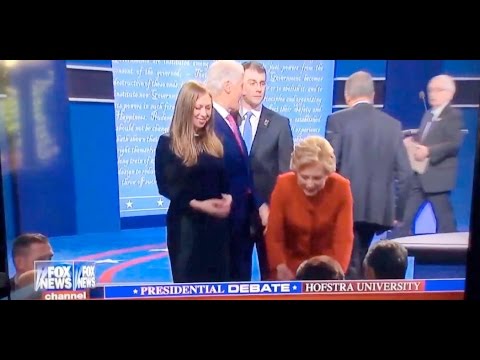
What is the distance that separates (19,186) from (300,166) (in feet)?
4.10

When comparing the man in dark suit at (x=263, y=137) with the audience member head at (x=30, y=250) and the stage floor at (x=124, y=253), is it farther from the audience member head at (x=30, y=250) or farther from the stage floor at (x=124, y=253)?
the audience member head at (x=30, y=250)

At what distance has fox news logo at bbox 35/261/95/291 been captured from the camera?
260 centimetres

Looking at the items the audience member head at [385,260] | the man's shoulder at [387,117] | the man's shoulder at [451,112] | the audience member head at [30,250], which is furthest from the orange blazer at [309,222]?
the audience member head at [30,250]

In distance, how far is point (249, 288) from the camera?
2.64m

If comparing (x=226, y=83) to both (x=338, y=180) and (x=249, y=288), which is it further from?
(x=249, y=288)

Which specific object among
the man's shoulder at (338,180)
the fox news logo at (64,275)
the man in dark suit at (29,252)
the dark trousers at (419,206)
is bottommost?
the fox news logo at (64,275)

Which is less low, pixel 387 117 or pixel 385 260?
pixel 387 117

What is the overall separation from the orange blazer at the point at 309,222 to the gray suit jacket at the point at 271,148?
2.3 inches

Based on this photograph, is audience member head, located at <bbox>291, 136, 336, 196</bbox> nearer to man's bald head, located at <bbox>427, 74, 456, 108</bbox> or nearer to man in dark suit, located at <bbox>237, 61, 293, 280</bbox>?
man in dark suit, located at <bbox>237, 61, 293, 280</bbox>

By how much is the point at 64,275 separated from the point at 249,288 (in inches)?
33.2

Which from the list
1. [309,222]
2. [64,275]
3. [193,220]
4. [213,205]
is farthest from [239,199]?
[64,275]

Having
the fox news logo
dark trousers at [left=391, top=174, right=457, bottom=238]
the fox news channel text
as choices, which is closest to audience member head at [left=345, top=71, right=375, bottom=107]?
dark trousers at [left=391, top=174, right=457, bottom=238]

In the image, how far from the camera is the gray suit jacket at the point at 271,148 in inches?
100
